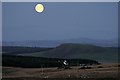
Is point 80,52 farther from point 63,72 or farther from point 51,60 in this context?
point 63,72

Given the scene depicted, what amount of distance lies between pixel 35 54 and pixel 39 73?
13.0 feet

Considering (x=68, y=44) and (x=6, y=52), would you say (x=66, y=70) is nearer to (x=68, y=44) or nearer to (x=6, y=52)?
(x=68, y=44)

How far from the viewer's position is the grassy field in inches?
634

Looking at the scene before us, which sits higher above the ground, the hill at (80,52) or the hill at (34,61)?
the hill at (80,52)

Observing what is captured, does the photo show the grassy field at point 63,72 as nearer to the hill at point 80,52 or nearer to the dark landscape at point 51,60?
the dark landscape at point 51,60

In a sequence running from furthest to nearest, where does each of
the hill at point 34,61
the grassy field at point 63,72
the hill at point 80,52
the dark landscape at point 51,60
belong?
the hill at point 80,52, the hill at point 34,61, the dark landscape at point 51,60, the grassy field at point 63,72

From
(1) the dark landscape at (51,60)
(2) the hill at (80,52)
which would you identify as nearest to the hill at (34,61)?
(1) the dark landscape at (51,60)

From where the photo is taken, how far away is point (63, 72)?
17.1 m

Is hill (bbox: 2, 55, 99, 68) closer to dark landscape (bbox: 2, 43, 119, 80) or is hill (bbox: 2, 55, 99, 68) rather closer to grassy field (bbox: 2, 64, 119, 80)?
dark landscape (bbox: 2, 43, 119, 80)

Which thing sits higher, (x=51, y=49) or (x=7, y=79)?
(x=51, y=49)

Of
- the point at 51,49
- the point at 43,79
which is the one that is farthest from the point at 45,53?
the point at 43,79

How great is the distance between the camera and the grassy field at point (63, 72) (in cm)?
1609

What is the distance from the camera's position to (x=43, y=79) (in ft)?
50.9

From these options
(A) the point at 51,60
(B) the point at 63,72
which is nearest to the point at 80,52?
(A) the point at 51,60
